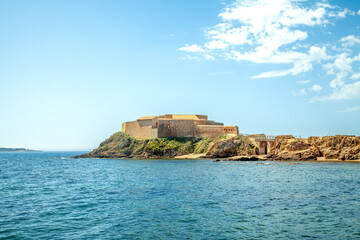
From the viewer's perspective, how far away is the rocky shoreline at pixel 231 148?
5547 centimetres

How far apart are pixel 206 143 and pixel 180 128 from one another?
29.0 ft

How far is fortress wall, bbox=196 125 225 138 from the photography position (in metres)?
79.6

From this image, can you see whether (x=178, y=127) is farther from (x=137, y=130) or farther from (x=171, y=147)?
(x=137, y=130)

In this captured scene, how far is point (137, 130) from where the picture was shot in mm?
85375

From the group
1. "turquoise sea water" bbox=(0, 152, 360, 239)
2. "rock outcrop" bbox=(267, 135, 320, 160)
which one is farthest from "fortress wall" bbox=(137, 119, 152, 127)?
"turquoise sea water" bbox=(0, 152, 360, 239)

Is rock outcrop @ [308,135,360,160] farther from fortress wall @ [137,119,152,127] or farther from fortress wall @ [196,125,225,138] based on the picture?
fortress wall @ [137,119,152,127]

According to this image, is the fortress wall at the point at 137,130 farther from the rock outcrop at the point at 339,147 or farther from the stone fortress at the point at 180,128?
the rock outcrop at the point at 339,147

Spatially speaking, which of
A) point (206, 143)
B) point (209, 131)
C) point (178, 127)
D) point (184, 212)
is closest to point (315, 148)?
point (206, 143)

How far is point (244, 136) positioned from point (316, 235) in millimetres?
60008

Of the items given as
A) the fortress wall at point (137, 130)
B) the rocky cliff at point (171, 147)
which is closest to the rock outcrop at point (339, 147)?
the rocky cliff at point (171, 147)

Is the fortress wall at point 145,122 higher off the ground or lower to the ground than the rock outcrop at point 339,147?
higher

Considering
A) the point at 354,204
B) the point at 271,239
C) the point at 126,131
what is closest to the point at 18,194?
the point at 271,239

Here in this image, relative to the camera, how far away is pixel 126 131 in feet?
294

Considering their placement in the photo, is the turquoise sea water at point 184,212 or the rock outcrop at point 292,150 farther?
the rock outcrop at point 292,150
